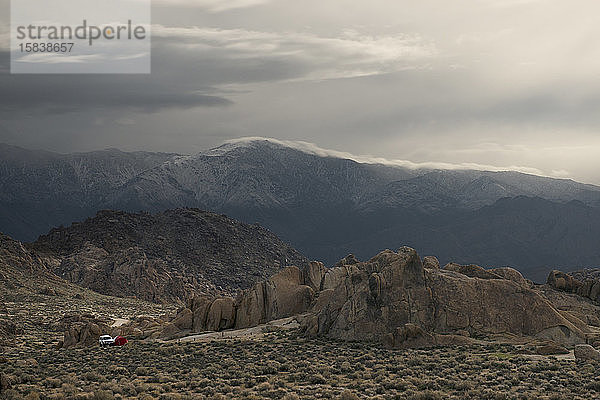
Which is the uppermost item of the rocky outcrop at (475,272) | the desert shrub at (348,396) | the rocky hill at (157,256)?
the rocky outcrop at (475,272)

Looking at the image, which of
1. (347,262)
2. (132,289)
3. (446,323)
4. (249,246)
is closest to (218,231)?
(249,246)

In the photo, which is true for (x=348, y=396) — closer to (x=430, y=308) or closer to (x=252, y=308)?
(x=430, y=308)

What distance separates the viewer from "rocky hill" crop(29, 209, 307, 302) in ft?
476

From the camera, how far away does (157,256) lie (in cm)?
17050

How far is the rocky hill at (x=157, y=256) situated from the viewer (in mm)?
145125

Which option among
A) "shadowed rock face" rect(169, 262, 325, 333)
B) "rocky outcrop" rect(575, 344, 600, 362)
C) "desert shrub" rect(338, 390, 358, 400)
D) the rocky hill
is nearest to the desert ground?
"desert shrub" rect(338, 390, 358, 400)

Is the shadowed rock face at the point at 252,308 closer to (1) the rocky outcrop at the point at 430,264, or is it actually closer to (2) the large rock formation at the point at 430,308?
(2) the large rock formation at the point at 430,308

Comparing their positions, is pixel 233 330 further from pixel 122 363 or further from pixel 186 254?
pixel 186 254

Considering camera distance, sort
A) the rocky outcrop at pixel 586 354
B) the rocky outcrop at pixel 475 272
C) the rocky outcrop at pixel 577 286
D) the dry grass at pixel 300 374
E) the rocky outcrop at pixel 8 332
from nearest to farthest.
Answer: the dry grass at pixel 300 374 → the rocky outcrop at pixel 586 354 → the rocky outcrop at pixel 475 272 → the rocky outcrop at pixel 8 332 → the rocky outcrop at pixel 577 286

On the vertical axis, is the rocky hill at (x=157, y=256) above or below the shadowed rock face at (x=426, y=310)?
below

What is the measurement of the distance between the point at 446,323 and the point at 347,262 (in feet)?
102

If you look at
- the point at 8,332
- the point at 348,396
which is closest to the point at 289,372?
the point at 348,396

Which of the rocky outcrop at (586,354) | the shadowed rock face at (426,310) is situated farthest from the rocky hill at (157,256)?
the rocky outcrop at (586,354)

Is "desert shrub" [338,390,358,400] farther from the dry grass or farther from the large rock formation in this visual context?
the large rock formation
